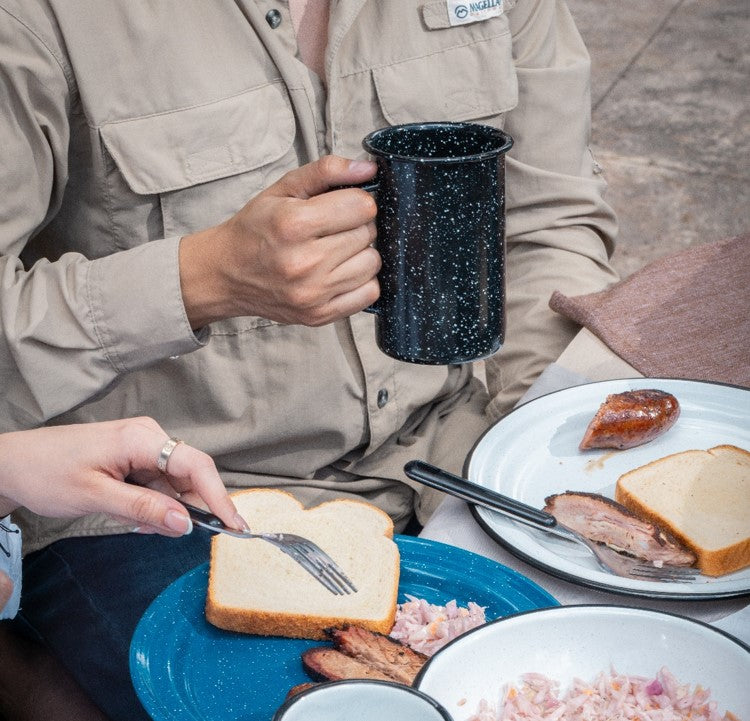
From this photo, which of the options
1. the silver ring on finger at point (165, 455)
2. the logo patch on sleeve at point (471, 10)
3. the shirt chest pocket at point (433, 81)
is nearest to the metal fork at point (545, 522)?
the silver ring on finger at point (165, 455)

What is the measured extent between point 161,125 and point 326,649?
83cm

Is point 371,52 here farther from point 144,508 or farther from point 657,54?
point 657,54

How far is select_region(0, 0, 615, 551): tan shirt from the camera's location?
1.40m

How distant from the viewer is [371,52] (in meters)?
1.66

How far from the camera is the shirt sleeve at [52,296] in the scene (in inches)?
53.8

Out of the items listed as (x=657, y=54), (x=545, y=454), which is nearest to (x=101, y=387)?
(x=545, y=454)

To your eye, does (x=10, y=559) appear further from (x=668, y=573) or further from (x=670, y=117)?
(x=670, y=117)

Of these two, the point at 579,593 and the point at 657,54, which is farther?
the point at 657,54

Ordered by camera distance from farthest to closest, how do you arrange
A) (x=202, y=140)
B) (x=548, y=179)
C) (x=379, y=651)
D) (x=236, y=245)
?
(x=548, y=179)
(x=202, y=140)
(x=236, y=245)
(x=379, y=651)

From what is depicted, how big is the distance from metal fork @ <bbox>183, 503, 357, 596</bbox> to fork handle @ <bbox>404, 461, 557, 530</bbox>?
5.5 inches

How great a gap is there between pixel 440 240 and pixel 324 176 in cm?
15

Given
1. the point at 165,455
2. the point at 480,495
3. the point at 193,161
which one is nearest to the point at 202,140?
the point at 193,161

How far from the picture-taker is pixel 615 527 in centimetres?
118

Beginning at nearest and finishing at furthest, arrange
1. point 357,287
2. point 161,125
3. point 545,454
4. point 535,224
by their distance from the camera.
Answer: point 357,287, point 545,454, point 161,125, point 535,224
